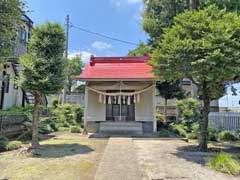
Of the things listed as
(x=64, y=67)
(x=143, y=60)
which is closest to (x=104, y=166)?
(x=64, y=67)

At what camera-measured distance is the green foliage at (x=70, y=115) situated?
58.3 ft

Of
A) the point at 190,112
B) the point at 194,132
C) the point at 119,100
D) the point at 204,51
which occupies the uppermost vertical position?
the point at 204,51

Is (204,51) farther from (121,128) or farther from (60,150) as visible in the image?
(121,128)

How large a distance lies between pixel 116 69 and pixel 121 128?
3863 millimetres

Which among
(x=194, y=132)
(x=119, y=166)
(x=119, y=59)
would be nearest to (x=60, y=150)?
(x=119, y=166)

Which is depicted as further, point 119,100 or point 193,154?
point 119,100

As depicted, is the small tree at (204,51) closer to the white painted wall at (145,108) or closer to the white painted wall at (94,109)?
the white painted wall at (145,108)

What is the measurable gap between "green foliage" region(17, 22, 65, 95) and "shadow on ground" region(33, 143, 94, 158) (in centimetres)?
223

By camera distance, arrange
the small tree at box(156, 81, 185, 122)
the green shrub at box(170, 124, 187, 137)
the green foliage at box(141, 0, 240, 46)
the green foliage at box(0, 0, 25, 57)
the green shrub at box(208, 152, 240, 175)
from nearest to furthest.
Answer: the green foliage at box(0, 0, 25, 57) < the green shrub at box(208, 152, 240, 175) < the green shrub at box(170, 124, 187, 137) < the small tree at box(156, 81, 185, 122) < the green foliage at box(141, 0, 240, 46)

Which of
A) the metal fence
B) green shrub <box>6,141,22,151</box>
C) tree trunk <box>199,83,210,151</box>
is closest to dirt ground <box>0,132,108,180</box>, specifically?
green shrub <box>6,141,22,151</box>

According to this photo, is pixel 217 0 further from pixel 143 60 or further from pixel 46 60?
pixel 46 60

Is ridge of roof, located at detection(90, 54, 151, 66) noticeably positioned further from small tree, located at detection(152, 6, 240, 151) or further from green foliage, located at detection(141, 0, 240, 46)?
small tree, located at detection(152, 6, 240, 151)

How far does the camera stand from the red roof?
14.1m

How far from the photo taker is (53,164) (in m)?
6.96
